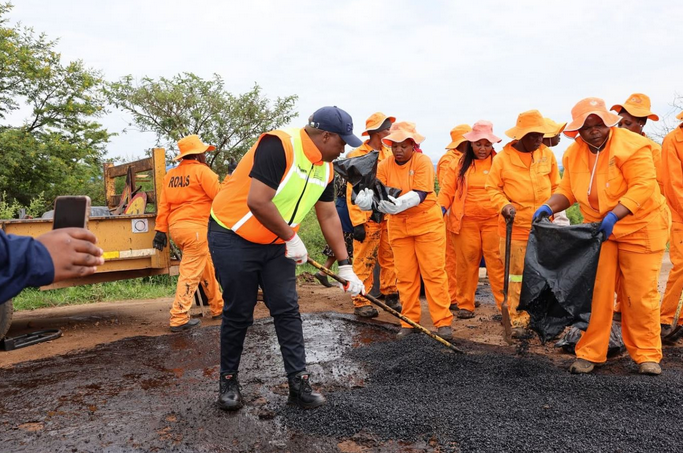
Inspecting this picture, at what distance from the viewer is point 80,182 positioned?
40.4 ft

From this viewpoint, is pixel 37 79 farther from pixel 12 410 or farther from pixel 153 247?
pixel 12 410

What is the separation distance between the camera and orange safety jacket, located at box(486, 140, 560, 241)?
4742 mm

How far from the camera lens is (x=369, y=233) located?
5812 millimetres

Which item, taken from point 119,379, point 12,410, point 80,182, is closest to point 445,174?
point 119,379

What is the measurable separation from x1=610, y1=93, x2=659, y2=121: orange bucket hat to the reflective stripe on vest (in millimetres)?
3159

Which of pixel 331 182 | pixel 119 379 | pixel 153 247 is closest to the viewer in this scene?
pixel 331 182

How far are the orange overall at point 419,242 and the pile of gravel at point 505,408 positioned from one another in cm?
84

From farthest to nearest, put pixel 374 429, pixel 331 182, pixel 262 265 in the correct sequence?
1. pixel 331 182
2. pixel 262 265
3. pixel 374 429

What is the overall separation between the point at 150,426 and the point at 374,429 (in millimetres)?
1284

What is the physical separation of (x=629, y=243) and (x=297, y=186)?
91.5 inches

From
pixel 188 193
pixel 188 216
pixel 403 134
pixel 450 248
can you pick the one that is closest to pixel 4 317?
pixel 188 216

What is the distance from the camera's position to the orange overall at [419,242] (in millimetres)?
4691

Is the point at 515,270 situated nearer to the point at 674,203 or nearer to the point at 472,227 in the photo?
the point at 472,227

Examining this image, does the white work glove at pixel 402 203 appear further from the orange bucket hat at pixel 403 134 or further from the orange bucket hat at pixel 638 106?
the orange bucket hat at pixel 638 106
